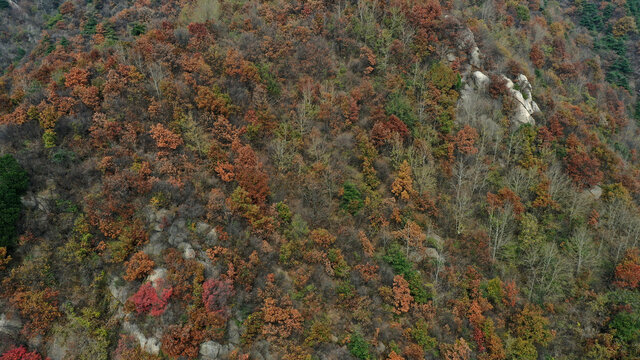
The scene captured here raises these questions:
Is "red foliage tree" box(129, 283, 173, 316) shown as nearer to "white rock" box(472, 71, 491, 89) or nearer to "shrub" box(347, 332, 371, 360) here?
"shrub" box(347, 332, 371, 360)

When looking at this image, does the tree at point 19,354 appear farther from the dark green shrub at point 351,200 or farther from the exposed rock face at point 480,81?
the exposed rock face at point 480,81

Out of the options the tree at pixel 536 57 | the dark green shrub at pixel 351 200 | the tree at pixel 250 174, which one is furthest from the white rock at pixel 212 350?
the tree at pixel 536 57

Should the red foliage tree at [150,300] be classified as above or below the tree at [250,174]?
below

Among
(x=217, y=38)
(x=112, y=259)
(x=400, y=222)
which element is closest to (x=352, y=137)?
(x=400, y=222)

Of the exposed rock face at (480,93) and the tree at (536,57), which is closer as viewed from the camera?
the exposed rock face at (480,93)

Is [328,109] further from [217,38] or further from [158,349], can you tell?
[158,349]

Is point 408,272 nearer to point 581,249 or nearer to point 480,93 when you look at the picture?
point 581,249

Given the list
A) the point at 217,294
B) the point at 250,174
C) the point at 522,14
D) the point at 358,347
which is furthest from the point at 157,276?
the point at 522,14
